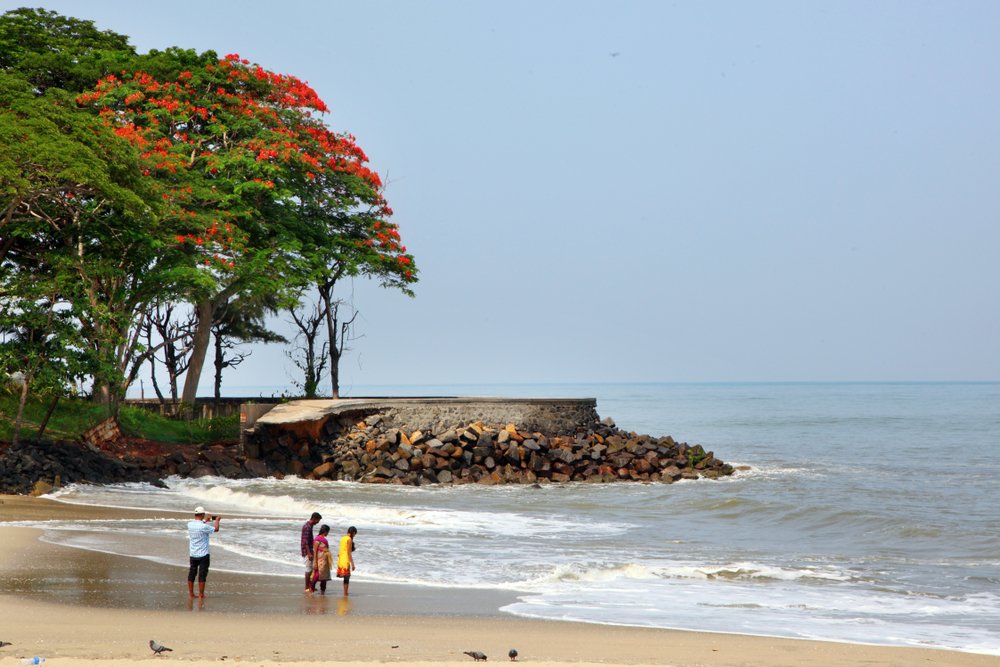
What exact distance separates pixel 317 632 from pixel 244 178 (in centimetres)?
2316

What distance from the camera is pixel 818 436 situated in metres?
62.0

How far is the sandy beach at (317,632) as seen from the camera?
10.4 m

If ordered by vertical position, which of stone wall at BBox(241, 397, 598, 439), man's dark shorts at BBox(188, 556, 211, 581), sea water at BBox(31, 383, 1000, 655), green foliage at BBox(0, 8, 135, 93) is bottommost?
sea water at BBox(31, 383, 1000, 655)

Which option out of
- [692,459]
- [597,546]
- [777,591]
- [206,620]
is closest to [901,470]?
[692,459]

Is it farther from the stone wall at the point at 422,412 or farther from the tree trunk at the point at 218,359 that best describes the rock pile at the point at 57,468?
the tree trunk at the point at 218,359

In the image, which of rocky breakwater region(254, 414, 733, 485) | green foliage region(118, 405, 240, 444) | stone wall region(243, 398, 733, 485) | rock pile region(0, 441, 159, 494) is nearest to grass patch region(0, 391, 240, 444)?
green foliage region(118, 405, 240, 444)

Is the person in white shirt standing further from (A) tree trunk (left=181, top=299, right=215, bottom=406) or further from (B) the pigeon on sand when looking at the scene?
(A) tree trunk (left=181, top=299, right=215, bottom=406)

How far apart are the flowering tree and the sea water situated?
20.9 ft

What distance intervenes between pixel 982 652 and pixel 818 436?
52.0m

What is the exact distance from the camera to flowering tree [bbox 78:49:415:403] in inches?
1227

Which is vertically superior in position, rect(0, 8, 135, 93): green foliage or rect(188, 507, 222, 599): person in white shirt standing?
rect(0, 8, 135, 93): green foliage

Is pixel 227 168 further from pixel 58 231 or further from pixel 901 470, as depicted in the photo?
pixel 901 470

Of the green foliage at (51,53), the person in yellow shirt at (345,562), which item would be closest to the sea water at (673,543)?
the person in yellow shirt at (345,562)

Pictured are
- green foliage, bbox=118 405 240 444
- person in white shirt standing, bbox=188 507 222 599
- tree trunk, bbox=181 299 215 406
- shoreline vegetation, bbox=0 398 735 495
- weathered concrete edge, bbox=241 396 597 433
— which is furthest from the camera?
tree trunk, bbox=181 299 215 406
